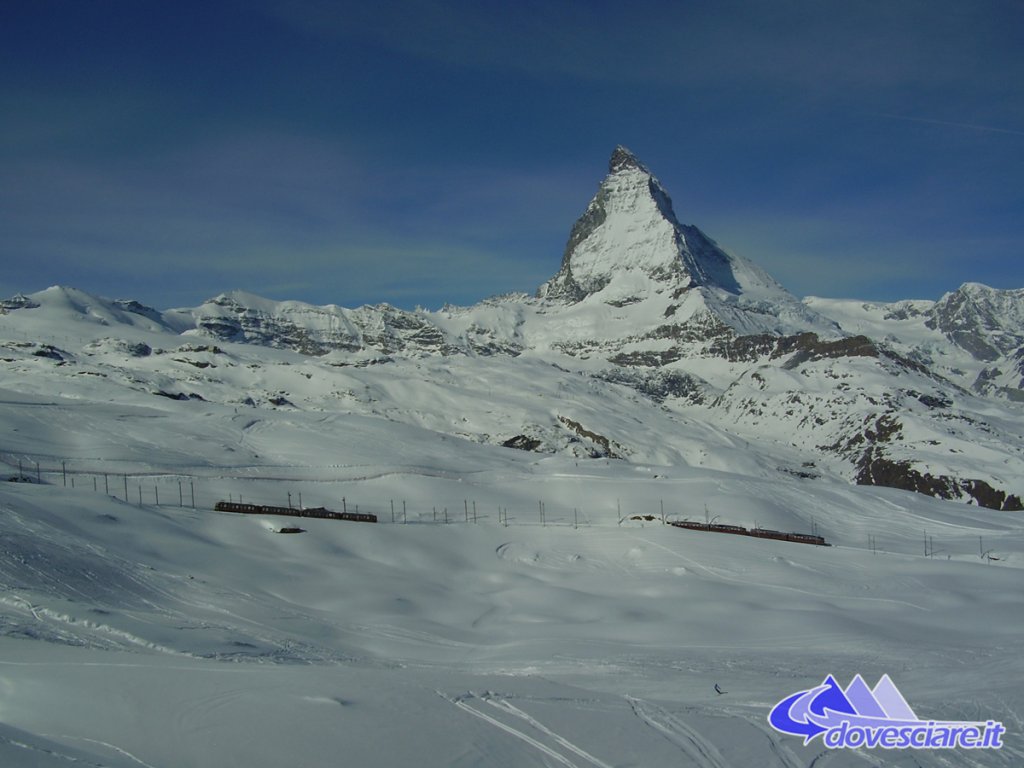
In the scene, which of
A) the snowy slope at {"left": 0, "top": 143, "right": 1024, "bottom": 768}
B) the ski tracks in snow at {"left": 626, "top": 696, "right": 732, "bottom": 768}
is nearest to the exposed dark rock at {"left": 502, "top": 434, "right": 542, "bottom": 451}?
the snowy slope at {"left": 0, "top": 143, "right": 1024, "bottom": 768}

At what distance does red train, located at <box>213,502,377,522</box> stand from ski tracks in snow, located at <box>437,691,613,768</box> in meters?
38.4

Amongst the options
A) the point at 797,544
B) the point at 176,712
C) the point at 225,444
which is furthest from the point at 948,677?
the point at 225,444

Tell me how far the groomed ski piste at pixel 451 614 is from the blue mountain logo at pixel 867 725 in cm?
58

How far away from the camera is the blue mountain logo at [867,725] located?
58.6 feet

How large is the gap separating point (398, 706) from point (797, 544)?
48.8m

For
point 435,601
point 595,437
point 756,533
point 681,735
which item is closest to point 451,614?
point 435,601

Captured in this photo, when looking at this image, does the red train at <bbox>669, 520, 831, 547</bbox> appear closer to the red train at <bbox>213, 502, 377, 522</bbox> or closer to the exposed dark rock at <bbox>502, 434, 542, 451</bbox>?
the red train at <bbox>213, 502, 377, 522</bbox>

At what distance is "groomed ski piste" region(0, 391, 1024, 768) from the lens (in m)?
15.4

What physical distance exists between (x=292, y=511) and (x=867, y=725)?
4459 centimetres

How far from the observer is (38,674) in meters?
16.2

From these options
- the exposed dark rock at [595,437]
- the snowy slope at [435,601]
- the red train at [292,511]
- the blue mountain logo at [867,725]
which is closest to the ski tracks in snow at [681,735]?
the snowy slope at [435,601]

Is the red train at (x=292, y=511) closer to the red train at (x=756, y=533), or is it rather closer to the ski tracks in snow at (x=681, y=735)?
the red train at (x=756, y=533)

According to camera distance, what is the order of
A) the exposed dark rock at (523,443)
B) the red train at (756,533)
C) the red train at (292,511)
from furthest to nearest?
the exposed dark rock at (523,443)
the red train at (756,533)
the red train at (292,511)

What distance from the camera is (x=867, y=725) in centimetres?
1902
